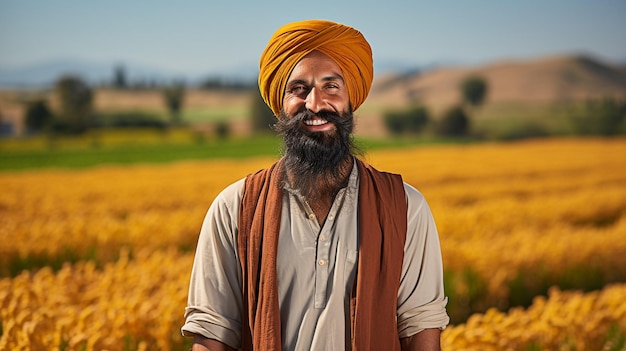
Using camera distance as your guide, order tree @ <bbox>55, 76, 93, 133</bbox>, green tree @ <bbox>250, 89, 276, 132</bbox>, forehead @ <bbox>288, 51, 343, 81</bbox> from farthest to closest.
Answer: green tree @ <bbox>250, 89, 276, 132</bbox> < tree @ <bbox>55, 76, 93, 133</bbox> < forehead @ <bbox>288, 51, 343, 81</bbox>

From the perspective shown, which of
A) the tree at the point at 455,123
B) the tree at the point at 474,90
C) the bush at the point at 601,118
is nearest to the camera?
the bush at the point at 601,118

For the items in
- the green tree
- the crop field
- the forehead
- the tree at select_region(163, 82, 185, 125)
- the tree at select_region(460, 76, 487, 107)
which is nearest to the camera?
the forehead

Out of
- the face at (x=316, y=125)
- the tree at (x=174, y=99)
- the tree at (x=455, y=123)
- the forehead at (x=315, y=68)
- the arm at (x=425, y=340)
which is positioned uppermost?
the forehead at (x=315, y=68)

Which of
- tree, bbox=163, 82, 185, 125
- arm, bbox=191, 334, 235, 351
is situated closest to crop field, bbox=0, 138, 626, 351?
arm, bbox=191, 334, 235, 351

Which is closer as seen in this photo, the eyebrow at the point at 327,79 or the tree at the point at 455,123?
the eyebrow at the point at 327,79

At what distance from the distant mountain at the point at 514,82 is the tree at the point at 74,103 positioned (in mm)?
7872

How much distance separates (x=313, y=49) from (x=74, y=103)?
15.7 m

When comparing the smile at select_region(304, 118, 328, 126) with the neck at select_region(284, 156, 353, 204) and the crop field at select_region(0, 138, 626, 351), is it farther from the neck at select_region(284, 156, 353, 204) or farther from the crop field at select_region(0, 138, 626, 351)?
the crop field at select_region(0, 138, 626, 351)

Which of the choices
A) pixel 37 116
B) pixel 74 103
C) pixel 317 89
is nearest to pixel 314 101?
pixel 317 89

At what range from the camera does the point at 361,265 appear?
2033 millimetres

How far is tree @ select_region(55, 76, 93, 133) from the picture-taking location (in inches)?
654

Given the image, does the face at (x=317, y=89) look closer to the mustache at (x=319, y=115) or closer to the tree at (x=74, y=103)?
the mustache at (x=319, y=115)

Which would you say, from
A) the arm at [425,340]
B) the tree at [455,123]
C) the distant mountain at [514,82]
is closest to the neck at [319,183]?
the arm at [425,340]

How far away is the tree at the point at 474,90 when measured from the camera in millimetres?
22172
